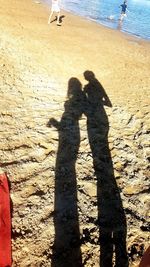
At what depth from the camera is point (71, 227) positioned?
172 inches

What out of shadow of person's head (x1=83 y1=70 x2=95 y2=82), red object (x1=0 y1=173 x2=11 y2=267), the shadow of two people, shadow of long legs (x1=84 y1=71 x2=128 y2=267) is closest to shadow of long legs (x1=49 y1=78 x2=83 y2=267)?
the shadow of two people

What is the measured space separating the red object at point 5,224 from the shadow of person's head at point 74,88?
13.2 feet

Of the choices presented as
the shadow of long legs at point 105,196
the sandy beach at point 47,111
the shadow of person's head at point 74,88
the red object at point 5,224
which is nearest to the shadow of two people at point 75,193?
the shadow of long legs at point 105,196

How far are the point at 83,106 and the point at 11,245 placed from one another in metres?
4.71

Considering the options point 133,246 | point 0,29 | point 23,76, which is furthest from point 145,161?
point 0,29

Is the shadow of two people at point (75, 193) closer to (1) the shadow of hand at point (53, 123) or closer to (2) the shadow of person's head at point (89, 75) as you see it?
(1) the shadow of hand at point (53, 123)

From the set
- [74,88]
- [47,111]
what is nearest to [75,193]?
[47,111]

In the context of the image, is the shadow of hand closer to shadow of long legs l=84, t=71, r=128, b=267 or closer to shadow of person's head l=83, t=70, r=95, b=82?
shadow of long legs l=84, t=71, r=128, b=267

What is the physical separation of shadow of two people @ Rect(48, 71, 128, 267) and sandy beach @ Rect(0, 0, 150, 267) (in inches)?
4.6

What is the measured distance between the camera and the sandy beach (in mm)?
4367

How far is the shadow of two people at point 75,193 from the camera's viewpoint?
406 centimetres

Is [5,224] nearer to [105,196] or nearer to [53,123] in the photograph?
[105,196]

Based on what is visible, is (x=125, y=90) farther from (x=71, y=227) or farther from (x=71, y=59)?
(x=71, y=227)

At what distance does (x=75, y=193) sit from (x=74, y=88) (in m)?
4.69
